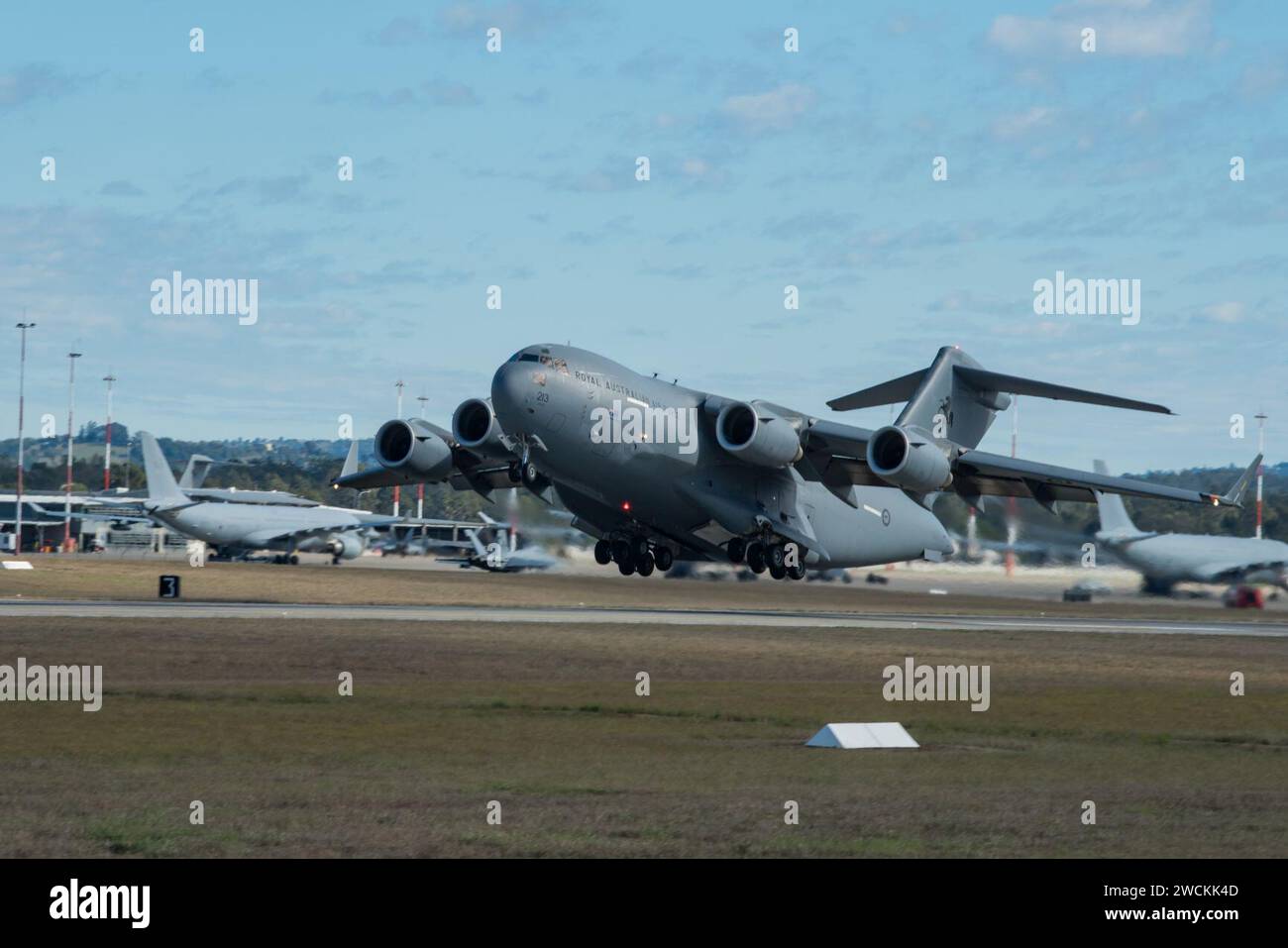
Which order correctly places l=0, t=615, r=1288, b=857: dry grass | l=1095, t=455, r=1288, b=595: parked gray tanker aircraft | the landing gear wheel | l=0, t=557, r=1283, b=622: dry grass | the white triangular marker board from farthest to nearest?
l=1095, t=455, r=1288, b=595: parked gray tanker aircraft < l=0, t=557, r=1283, b=622: dry grass < the landing gear wheel < the white triangular marker board < l=0, t=615, r=1288, b=857: dry grass

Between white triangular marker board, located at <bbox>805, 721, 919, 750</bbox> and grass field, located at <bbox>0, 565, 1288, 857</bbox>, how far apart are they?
0.57 m

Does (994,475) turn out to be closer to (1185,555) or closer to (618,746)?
(1185,555)

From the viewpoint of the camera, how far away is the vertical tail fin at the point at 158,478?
92562 mm

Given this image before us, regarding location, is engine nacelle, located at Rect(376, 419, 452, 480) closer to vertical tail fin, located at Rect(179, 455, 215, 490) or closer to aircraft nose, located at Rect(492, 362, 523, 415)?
aircraft nose, located at Rect(492, 362, 523, 415)

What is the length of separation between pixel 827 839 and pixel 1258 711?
1861 cm

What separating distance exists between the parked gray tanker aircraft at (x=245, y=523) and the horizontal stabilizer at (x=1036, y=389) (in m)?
51.2

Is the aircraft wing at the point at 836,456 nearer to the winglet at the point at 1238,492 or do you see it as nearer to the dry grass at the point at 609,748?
the dry grass at the point at 609,748

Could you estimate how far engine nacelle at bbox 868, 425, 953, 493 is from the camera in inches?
1578

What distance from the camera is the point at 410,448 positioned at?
4325 centimetres

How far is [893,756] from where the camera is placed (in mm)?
23953

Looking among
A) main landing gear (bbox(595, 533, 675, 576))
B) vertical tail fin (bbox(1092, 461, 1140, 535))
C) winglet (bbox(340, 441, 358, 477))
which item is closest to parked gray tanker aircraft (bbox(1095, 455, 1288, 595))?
vertical tail fin (bbox(1092, 461, 1140, 535))

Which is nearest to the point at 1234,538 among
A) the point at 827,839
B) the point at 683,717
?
the point at 683,717

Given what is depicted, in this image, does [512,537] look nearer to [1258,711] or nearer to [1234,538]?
[1234,538]
